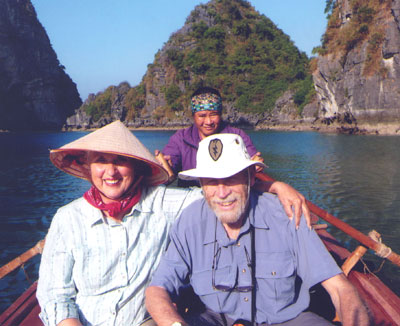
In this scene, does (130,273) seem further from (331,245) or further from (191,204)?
(331,245)

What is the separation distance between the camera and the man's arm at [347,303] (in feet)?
6.33

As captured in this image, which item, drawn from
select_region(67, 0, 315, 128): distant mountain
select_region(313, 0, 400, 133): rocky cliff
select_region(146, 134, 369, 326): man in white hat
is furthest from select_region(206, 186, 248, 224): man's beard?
select_region(67, 0, 315, 128): distant mountain

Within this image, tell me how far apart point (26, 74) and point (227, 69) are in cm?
5319

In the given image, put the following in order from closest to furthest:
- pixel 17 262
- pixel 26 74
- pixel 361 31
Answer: pixel 17 262 < pixel 361 31 < pixel 26 74

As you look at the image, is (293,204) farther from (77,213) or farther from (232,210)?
(77,213)

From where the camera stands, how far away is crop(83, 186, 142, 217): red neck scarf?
2314mm

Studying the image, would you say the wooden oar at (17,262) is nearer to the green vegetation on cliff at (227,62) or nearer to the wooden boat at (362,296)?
the wooden boat at (362,296)

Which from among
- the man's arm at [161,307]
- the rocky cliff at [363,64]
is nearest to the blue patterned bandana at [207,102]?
the man's arm at [161,307]

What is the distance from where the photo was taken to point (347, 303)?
1.96m

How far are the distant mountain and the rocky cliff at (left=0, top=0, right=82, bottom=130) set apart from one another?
20643 mm

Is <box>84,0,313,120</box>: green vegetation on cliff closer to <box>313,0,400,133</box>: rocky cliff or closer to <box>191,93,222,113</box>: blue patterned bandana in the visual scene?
<box>313,0,400,133</box>: rocky cliff

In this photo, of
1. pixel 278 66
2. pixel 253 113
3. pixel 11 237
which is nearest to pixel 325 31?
pixel 253 113

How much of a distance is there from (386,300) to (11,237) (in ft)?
30.6

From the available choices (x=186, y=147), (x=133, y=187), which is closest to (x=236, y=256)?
(x=133, y=187)
